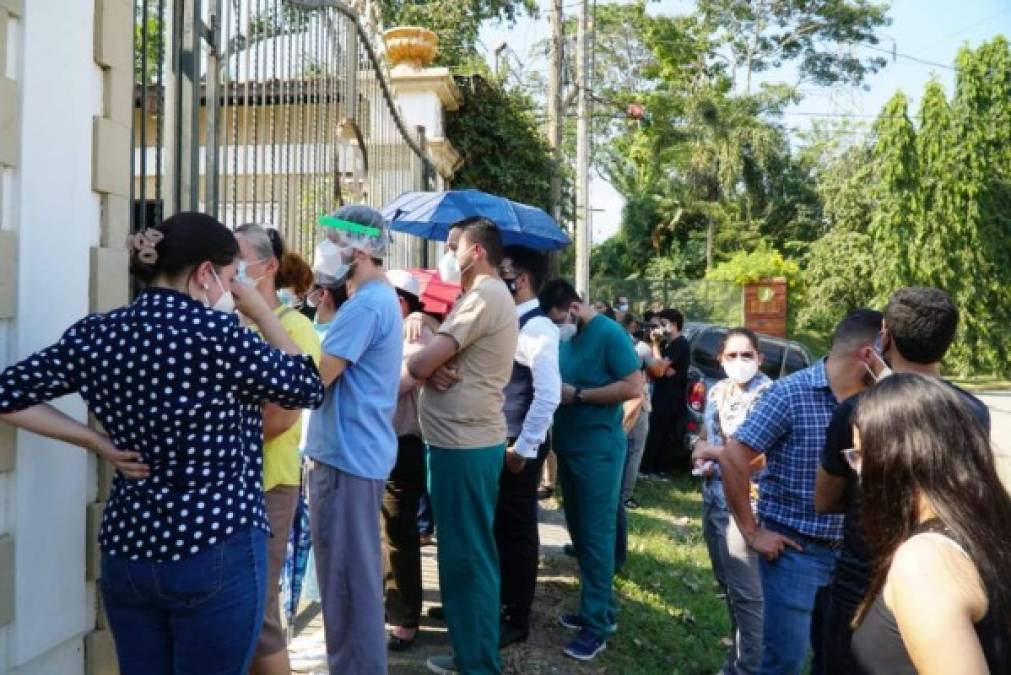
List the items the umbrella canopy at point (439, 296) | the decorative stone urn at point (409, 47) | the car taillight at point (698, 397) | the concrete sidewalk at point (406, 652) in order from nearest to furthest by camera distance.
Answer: the concrete sidewalk at point (406, 652) → the umbrella canopy at point (439, 296) → the decorative stone urn at point (409, 47) → the car taillight at point (698, 397)

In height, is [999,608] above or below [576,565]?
above

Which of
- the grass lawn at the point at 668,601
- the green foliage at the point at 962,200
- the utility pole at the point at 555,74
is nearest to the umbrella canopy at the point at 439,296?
the grass lawn at the point at 668,601

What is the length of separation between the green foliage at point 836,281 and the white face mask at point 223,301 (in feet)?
98.8

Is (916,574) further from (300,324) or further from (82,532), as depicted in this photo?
(82,532)

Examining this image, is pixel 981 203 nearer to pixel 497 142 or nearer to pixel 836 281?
pixel 836 281

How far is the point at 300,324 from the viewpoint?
10.6 ft

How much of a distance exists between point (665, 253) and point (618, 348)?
32.7 meters

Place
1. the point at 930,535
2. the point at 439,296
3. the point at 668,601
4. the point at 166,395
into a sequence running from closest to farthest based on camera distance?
the point at 930,535, the point at 166,395, the point at 439,296, the point at 668,601

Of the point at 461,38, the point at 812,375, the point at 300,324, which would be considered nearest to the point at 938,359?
the point at 812,375

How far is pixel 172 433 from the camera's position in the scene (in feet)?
7.53

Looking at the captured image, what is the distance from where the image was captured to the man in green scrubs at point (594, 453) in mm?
4898

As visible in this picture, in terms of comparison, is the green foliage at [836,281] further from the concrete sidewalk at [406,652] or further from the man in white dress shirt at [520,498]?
the man in white dress shirt at [520,498]

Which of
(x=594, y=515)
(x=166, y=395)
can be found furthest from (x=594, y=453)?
(x=166, y=395)

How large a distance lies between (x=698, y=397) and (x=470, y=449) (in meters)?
6.23
